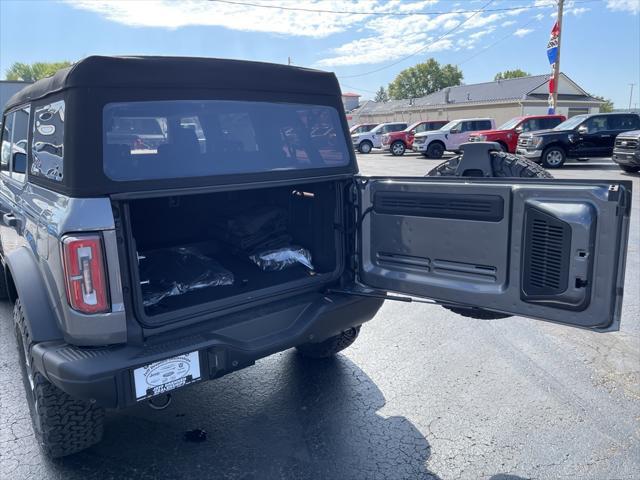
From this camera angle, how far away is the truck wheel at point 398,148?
27734mm

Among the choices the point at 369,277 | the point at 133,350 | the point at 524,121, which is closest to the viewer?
the point at 133,350

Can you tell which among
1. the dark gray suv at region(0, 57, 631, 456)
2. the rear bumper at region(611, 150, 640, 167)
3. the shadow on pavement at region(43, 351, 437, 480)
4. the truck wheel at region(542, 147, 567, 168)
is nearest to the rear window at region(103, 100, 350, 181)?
the dark gray suv at region(0, 57, 631, 456)

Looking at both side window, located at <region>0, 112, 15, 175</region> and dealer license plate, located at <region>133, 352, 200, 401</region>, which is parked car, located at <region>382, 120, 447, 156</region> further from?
dealer license plate, located at <region>133, 352, 200, 401</region>

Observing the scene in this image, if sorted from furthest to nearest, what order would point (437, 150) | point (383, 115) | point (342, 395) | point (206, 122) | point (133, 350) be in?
point (383, 115)
point (437, 150)
point (342, 395)
point (206, 122)
point (133, 350)

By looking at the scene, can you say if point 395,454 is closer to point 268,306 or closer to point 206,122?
point 268,306

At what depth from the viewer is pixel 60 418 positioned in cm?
265

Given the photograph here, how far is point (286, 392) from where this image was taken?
3541 mm

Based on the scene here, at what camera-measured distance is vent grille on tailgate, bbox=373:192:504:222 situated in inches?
104

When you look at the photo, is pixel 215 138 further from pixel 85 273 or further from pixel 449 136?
pixel 449 136

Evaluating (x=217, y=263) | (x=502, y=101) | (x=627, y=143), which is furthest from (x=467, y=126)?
(x=217, y=263)

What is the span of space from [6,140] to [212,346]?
2.89 metres

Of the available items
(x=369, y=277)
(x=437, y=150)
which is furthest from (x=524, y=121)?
(x=369, y=277)

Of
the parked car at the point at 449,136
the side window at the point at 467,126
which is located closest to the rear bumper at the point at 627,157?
the parked car at the point at 449,136

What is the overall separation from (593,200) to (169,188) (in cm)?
197
